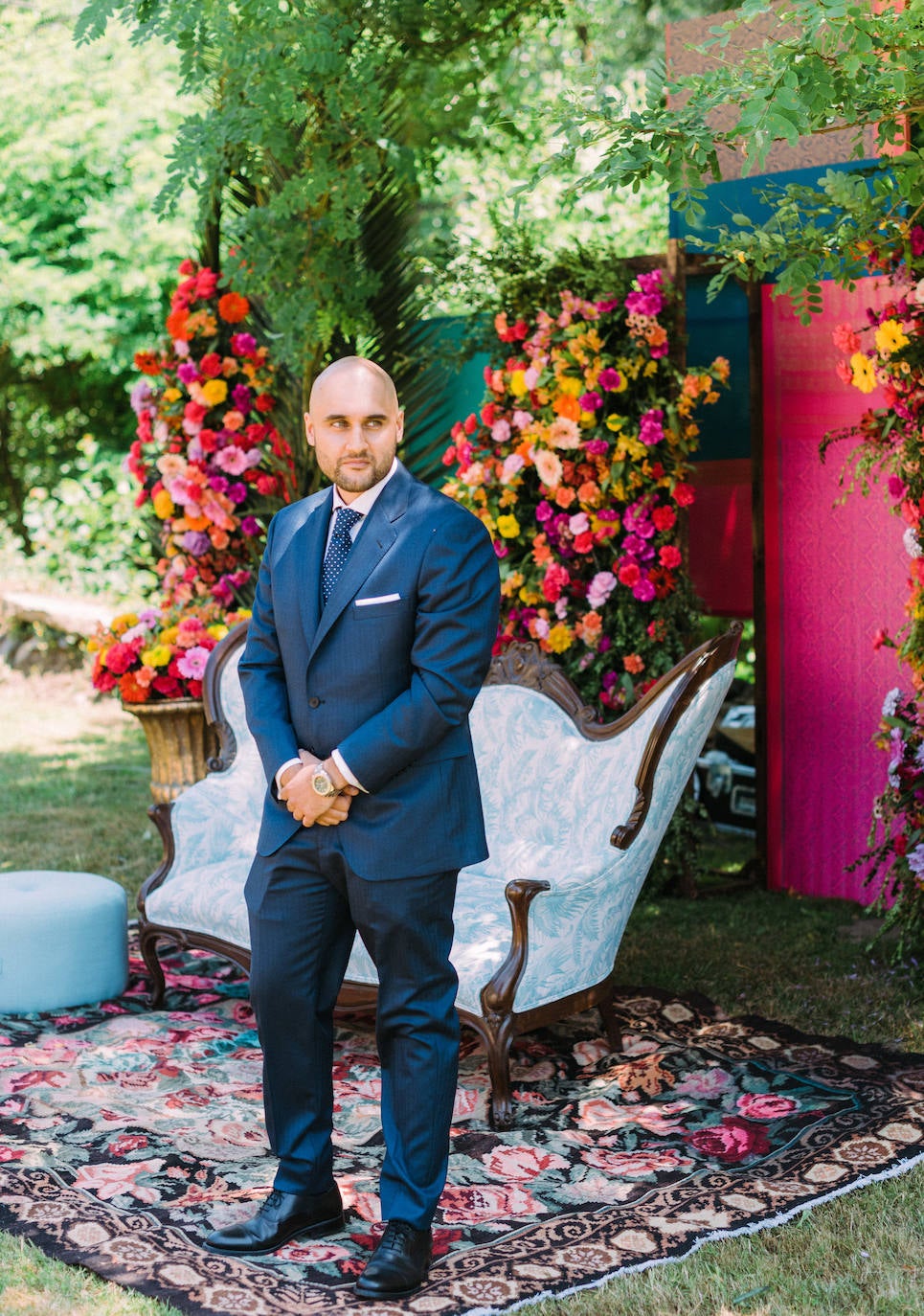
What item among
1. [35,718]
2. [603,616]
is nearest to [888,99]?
[603,616]

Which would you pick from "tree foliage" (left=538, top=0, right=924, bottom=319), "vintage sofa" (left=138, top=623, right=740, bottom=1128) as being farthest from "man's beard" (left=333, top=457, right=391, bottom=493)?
"vintage sofa" (left=138, top=623, right=740, bottom=1128)

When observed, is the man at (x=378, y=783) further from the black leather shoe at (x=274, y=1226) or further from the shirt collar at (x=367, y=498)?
the black leather shoe at (x=274, y=1226)

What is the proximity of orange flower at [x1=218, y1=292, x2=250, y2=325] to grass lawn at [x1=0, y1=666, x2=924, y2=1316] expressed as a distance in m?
2.35

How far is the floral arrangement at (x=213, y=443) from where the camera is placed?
6.37m

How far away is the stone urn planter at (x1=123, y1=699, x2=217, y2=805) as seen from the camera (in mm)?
6023

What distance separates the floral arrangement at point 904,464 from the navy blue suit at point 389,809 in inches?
76.5

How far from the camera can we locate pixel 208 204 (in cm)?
606

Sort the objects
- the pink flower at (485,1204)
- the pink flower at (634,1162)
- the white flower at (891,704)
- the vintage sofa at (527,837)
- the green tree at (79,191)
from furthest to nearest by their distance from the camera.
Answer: the green tree at (79,191)
the white flower at (891,704)
the vintage sofa at (527,837)
the pink flower at (634,1162)
the pink flower at (485,1204)

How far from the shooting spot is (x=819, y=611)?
5.77 metres

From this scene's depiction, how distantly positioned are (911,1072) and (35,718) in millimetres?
7665

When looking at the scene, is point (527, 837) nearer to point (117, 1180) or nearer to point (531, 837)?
point (531, 837)

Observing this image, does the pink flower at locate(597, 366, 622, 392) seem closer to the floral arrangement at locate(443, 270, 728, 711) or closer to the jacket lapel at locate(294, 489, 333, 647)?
the floral arrangement at locate(443, 270, 728, 711)

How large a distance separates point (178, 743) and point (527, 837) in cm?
210

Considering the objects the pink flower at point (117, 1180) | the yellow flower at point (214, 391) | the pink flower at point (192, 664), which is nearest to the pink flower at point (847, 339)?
the pink flower at point (192, 664)
